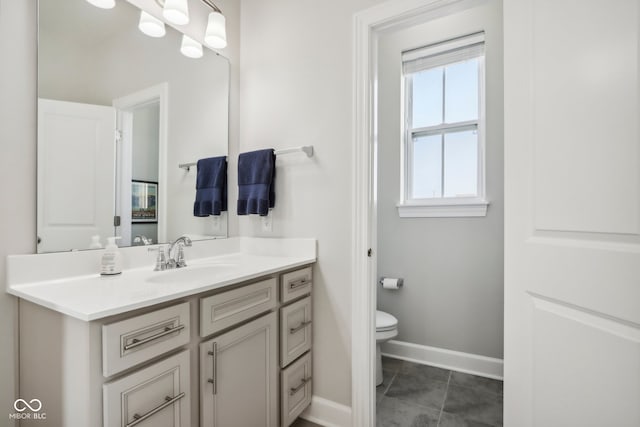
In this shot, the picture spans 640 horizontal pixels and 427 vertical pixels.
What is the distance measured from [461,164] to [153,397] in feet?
7.52

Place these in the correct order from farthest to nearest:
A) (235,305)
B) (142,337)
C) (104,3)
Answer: (104,3) < (235,305) < (142,337)

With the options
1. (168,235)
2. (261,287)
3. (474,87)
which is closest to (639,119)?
(261,287)

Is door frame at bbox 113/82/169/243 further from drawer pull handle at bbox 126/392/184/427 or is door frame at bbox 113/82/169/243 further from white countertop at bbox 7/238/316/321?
drawer pull handle at bbox 126/392/184/427

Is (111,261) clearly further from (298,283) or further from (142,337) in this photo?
(298,283)

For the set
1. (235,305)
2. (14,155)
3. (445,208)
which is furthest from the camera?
(445,208)

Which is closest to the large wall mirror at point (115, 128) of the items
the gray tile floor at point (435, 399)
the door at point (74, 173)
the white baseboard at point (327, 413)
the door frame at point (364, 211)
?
the door at point (74, 173)

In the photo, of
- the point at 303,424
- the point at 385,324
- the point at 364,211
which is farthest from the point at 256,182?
the point at 303,424

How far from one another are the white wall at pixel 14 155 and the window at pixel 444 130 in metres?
2.16

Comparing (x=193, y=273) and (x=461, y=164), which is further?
(x=461, y=164)

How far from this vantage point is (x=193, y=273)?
1.50 meters

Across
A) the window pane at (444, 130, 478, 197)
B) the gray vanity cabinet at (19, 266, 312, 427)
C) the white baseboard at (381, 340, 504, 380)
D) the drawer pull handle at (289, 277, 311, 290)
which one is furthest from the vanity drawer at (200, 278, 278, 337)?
the window pane at (444, 130, 478, 197)

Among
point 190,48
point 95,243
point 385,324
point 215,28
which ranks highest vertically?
point 215,28

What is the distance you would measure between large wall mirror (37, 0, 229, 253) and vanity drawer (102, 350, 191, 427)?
2.17 ft

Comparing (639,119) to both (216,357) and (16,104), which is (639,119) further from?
(16,104)
